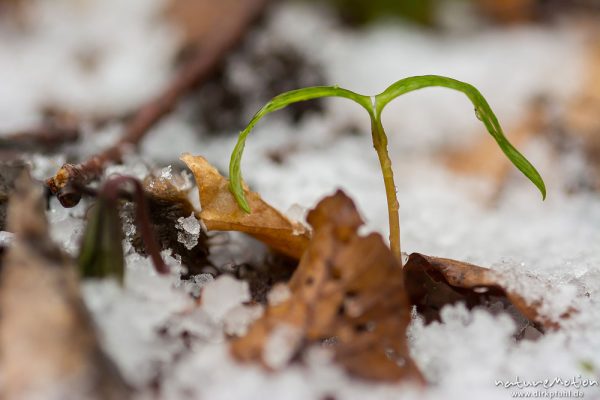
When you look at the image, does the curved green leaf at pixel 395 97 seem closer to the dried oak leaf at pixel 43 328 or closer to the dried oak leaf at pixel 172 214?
the dried oak leaf at pixel 172 214

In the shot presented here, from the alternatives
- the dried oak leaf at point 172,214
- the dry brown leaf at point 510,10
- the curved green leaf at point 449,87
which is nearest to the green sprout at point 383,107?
the curved green leaf at point 449,87

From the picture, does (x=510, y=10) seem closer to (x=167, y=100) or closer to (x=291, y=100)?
(x=167, y=100)

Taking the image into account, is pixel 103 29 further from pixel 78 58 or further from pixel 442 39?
pixel 442 39

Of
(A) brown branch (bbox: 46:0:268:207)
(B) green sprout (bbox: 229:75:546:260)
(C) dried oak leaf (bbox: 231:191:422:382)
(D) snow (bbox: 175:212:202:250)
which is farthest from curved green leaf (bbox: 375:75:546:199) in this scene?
(A) brown branch (bbox: 46:0:268:207)

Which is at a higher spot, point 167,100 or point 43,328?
point 167,100

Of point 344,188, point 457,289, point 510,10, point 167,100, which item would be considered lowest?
point 457,289

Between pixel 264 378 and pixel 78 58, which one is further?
pixel 78 58

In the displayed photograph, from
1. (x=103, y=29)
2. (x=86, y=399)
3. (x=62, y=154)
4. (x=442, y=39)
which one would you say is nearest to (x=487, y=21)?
(x=442, y=39)

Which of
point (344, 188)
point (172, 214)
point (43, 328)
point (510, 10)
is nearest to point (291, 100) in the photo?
point (172, 214)
